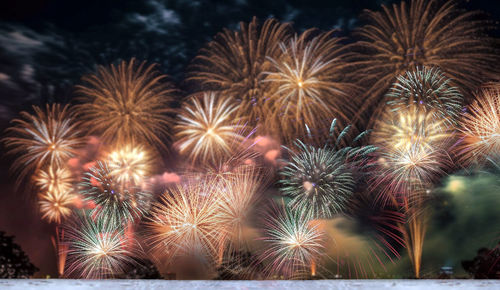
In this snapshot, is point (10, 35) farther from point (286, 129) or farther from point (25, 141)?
point (286, 129)

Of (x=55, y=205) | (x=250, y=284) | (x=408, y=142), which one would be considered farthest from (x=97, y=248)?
(x=250, y=284)

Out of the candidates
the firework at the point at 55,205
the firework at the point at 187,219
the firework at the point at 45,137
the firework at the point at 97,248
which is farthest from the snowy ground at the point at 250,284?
the firework at the point at 55,205

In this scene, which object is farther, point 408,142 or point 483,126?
point 408,142

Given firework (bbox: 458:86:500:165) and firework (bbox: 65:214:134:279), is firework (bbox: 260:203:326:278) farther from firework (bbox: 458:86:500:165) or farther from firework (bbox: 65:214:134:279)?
firework (bbox: 458:86:500:165)

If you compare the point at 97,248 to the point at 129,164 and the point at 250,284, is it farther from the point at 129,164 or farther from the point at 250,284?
the point at 250,284

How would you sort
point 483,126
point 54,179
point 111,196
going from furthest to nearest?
point 54,179 → point 111,196 → point 483,126

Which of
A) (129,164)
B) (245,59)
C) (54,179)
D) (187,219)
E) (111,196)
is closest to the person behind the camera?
(245,59)

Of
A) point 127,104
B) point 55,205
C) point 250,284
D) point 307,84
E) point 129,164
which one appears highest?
point 307,84

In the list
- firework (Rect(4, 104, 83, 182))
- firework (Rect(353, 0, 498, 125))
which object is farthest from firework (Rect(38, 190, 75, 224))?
firework (Rect(353, 0, 498, 125))
